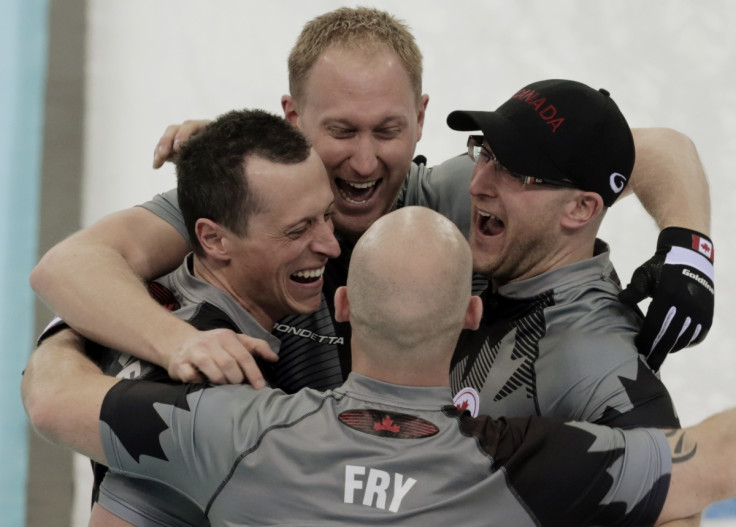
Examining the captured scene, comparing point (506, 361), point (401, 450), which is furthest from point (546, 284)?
point (401, 450)

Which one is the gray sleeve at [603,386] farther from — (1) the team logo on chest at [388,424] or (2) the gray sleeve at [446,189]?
(2) the gray sleeve at [446,189]

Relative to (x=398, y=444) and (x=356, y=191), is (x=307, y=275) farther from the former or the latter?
(x=398, y=444)

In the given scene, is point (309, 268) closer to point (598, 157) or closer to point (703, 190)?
point (598, 157)

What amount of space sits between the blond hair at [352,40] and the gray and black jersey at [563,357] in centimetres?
53

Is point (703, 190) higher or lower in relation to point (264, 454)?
higher

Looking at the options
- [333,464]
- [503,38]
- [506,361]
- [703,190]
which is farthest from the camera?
[503,38]

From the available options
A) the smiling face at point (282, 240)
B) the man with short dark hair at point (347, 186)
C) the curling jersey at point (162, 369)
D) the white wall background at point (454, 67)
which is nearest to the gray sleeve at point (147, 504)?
the curling jersey at point (162, 369)

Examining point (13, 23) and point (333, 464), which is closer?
point (333, 464)

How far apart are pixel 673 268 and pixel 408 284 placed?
0.54 m

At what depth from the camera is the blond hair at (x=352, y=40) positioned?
6.68 ft

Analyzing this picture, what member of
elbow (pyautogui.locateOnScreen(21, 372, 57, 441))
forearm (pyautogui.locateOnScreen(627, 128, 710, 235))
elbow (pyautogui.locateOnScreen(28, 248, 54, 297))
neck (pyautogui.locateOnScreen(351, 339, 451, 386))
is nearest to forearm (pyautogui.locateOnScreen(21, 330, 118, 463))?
elbow (pyautogui.locateOnScreen(21, 372, 57, 441))

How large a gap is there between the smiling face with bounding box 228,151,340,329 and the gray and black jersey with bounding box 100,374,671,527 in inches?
14.3

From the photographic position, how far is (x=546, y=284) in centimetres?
174

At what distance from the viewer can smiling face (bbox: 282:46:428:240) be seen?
199cm
